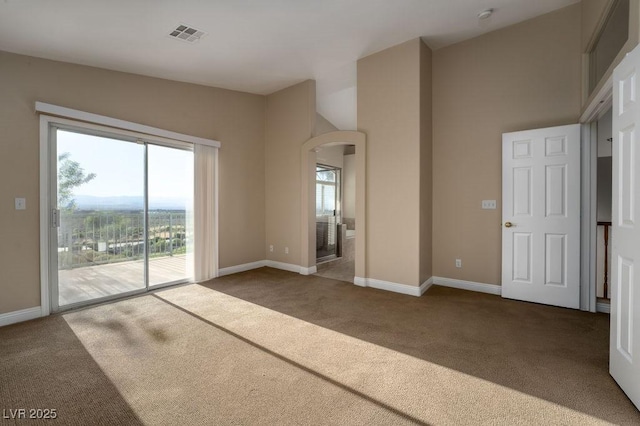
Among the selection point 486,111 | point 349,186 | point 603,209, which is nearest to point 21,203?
point 486,111

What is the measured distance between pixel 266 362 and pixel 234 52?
3.68 m

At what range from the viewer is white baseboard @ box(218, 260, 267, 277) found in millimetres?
5004

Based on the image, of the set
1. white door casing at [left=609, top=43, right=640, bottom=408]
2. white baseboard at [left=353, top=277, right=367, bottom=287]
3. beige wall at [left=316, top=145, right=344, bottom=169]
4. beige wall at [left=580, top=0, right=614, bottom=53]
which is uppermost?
beige wall at [left=580, top=0, right=614, bottom=53]

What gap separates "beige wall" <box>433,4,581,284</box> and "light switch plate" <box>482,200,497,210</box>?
0.05 m

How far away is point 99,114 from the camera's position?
3.59m

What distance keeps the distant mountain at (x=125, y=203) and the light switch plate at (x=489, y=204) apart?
4.46m

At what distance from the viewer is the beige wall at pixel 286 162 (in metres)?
5.12

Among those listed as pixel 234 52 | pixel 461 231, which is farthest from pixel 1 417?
pixel 461 231

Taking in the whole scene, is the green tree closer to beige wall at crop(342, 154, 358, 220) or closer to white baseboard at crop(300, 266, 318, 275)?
white baseboard at crop(300, 266, 318, 275)

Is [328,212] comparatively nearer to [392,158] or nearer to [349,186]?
[349,186]

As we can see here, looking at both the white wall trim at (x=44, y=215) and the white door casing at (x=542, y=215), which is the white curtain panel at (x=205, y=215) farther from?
the white door casing at (x=542, y=215)

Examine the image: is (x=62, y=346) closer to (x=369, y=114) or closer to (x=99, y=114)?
(x=99, y=114)

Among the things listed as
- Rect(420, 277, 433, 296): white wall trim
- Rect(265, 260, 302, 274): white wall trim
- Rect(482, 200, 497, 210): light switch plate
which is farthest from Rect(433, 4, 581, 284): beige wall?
Rect(265, 260, 302, 274): white wall trim

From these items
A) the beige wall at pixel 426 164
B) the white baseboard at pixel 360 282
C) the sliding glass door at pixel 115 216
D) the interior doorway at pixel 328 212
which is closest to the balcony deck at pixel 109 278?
the sliding glass door at pixel 115 216
